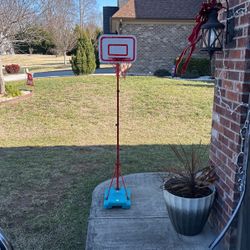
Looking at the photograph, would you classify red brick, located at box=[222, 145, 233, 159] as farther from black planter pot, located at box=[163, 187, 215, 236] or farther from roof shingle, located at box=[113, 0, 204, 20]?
roof shingle, located at box=[113, 0, 204, 20]

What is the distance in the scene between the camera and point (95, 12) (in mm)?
41188

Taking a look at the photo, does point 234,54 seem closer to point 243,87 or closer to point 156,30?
point 243,87

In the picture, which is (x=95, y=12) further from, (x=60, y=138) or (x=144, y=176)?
(x=144, y=176)

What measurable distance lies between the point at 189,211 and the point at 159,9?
16076mm

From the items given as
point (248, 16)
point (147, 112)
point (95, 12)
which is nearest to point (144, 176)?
point (248, 16)

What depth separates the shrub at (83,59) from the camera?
14.6 meters

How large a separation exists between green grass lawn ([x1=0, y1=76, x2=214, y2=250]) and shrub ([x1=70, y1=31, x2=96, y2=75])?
2926 mm

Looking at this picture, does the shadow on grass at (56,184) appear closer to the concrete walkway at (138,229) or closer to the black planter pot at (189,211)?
the concrete walkway at (138,229)

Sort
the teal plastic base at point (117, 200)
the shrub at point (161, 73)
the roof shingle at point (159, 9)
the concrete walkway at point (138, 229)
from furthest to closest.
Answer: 1. the roof shingle at point (159, 9)
2. the shrub at point (161, 73)
3. the teal plastic base at point (117, 200)
4. the concrete walkway at point (138, 229)

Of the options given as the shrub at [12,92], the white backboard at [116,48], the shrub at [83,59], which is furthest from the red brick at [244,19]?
the shrub at [83,59]

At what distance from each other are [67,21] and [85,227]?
86.7 ft

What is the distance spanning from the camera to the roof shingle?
16.4 m

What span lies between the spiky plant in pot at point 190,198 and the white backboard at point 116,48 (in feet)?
4.21

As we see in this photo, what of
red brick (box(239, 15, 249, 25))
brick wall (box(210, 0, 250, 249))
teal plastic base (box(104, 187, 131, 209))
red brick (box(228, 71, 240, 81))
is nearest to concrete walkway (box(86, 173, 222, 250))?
teal plastic base (box(104, 187, 131, 209))
